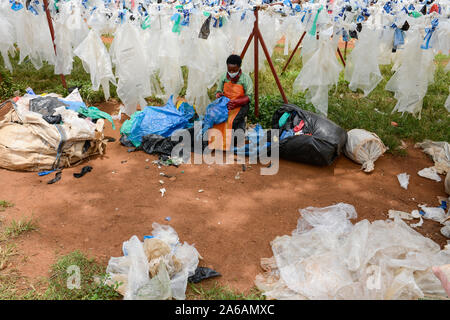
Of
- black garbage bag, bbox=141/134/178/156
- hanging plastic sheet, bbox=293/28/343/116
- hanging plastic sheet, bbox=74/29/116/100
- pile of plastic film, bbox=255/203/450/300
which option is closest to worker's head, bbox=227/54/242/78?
hanging plastic sheet, bbox=293/28/343/116

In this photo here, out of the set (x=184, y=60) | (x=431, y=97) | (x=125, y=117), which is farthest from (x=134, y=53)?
(x=431, y=97)

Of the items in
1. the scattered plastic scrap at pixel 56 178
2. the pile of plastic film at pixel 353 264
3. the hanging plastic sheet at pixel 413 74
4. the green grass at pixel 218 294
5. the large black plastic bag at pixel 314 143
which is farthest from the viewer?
the hanging plastic sheet at pixel 413 74

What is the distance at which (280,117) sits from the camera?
165 inches

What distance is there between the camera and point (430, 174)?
12.2 ft

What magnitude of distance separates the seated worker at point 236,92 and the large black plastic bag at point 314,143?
0.63m

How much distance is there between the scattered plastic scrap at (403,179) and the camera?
3.51 metres

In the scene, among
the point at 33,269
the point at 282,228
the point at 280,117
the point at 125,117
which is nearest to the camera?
the point at 33,269

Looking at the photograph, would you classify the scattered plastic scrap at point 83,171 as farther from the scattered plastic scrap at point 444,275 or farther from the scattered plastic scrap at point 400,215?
the scattered plastic scrap at point 444,275

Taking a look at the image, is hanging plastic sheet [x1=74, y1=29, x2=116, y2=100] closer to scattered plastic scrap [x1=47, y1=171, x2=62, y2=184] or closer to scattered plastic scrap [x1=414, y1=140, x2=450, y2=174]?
scattered plastic scrap [x1=47, y1=171, x2=62, y2=184]

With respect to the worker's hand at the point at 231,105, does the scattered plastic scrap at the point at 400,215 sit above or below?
below

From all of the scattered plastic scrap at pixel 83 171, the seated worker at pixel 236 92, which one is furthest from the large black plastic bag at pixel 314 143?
the scattered plastic scrap at pixel 83 171

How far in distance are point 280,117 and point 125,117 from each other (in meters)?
2.34

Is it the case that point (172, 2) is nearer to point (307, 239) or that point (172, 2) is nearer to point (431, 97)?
point (307, 239)

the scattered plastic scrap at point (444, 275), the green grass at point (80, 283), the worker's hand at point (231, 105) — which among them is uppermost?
the worker's hand at point (231, 105)
